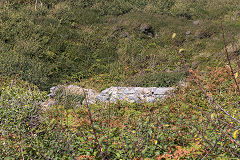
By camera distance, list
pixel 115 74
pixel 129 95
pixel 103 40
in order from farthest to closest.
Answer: pixel 103 40
pixel 115 74
pixel 129 95

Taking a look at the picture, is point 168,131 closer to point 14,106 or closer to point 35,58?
point 14,106

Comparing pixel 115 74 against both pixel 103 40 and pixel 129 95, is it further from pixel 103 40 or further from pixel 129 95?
pixel 103 40

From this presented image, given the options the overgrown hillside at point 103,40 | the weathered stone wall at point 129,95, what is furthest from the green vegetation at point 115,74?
the weathered stone wall at point 129,95

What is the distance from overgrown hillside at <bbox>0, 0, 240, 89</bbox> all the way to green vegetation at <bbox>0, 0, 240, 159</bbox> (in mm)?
62

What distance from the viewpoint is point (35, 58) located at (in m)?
11.4

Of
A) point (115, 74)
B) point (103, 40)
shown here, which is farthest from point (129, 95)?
point (103, 40)

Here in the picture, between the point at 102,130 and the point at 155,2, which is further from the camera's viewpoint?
the point at 155,2

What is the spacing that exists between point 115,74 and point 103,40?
387 cm

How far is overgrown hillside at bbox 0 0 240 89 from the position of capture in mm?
10719

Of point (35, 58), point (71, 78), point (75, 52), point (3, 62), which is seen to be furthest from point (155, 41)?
point (3, 62)

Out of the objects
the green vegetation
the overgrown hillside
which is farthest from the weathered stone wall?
the overgrown hillside

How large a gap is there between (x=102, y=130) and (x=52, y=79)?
745 centimetres

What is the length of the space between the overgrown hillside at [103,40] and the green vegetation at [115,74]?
0.06 meters

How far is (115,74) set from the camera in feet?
37.7
